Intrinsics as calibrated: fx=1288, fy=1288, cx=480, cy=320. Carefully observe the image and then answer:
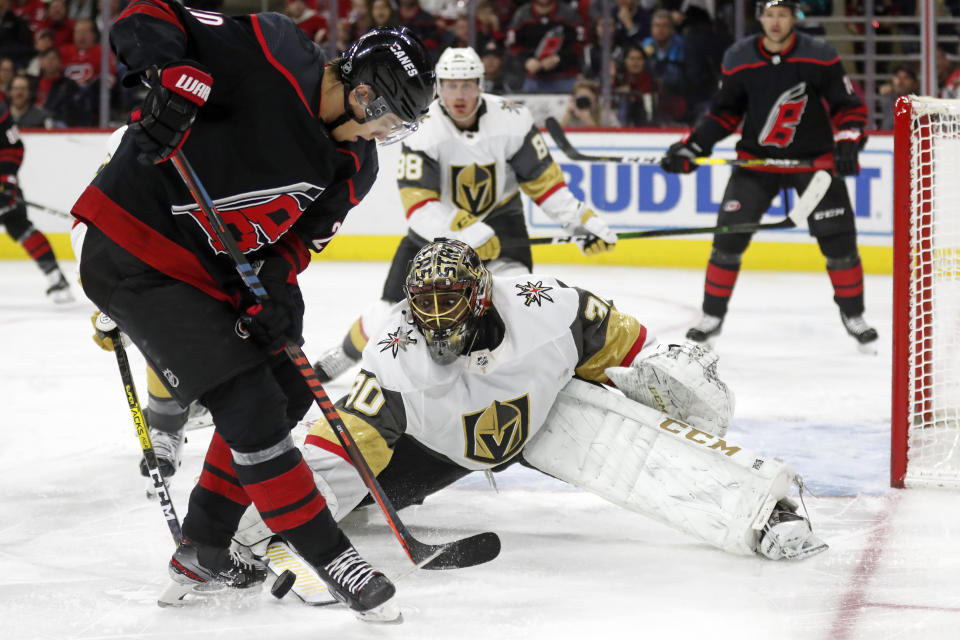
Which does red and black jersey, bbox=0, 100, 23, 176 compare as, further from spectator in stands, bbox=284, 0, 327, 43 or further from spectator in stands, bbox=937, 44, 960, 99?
spectator in stands, bbox=937, 44, 960, 99

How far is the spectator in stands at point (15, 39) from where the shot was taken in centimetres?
847

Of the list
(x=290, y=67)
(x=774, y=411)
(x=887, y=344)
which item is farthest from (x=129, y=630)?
(x=887, y=344)

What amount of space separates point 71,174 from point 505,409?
5787 millimetres

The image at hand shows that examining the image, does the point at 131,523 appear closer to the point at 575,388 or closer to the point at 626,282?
the point at 575,388

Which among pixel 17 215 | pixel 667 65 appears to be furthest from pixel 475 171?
pixel 667 65

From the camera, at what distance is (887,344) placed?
5.13 metres

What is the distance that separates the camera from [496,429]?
103 inches

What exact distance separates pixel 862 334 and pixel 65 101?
17.1 feet

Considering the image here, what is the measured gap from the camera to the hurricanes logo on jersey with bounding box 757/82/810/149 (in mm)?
4953

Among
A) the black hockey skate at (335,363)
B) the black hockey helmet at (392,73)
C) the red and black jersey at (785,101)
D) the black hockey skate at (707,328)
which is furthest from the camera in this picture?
the black hockey skate at (707,328)

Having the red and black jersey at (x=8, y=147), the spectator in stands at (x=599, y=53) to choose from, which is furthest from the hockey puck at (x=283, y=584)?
the spectator in stands at (x=599, y=53)

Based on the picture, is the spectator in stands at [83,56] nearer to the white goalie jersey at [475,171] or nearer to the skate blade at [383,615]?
the white goalie jersey at [475,171]

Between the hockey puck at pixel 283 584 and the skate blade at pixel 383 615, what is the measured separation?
16cm

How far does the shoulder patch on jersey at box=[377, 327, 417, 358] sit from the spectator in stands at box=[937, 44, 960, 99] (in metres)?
4.88
